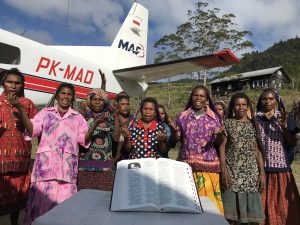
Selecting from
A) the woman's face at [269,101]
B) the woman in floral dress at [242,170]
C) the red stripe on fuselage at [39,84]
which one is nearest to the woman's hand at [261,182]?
the woman in floral dress at [242,170]

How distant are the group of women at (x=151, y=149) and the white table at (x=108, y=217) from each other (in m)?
1.19

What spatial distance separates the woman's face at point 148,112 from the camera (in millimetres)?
3109

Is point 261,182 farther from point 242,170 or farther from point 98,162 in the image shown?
point 98,162

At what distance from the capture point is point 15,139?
2.99 m

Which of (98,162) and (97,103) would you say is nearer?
(98,162)

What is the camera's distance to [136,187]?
1.68 meters

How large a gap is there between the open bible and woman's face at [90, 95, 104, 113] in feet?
4.78

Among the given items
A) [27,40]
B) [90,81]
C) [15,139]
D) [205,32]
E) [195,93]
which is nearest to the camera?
[15,139]

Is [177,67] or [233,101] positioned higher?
[177,67]

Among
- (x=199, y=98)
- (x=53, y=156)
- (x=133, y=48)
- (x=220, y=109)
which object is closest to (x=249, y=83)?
(x=133, y=48)

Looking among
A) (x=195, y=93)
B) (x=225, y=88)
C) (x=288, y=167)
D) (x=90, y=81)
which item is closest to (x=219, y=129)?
(x=195, y=93)

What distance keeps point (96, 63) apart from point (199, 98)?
23.9ft

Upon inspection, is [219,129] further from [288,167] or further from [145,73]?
[145,73]

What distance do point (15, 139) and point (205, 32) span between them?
52.2 feet
